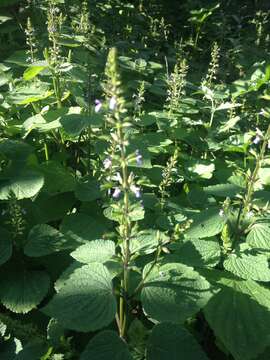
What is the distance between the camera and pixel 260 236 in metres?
2.38

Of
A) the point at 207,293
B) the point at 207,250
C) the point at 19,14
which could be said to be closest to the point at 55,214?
the point at 207,250

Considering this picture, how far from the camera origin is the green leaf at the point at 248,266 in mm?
2328

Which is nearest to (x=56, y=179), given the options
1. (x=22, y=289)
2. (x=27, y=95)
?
(x=27, y=95)

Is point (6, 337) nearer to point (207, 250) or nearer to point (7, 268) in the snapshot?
point (7, 268)

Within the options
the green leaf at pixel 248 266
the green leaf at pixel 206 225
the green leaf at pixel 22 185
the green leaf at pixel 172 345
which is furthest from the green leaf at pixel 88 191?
the green leaf at pixel 172 345

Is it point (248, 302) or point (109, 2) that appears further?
point (109, 2)

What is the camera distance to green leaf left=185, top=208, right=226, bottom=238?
2.48 meters

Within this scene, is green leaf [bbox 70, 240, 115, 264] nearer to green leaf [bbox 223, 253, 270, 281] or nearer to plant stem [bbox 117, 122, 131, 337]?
plant stem [bbox 117, 122, 131, 337]

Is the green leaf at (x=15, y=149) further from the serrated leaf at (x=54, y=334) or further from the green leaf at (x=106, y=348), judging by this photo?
the green leaf at (x=106, y=348)

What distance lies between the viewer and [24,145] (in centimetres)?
300

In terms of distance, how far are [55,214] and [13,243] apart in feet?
1.50

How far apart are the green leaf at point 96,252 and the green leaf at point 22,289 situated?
1.36 feet

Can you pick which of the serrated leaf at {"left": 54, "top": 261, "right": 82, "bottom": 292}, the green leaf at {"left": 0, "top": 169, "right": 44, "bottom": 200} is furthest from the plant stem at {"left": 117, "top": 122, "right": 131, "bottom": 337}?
the green leaf at {"left": 0, "top": 169, "right": 44, "bottom": 200}

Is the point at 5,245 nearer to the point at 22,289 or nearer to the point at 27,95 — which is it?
the point at 22,289
